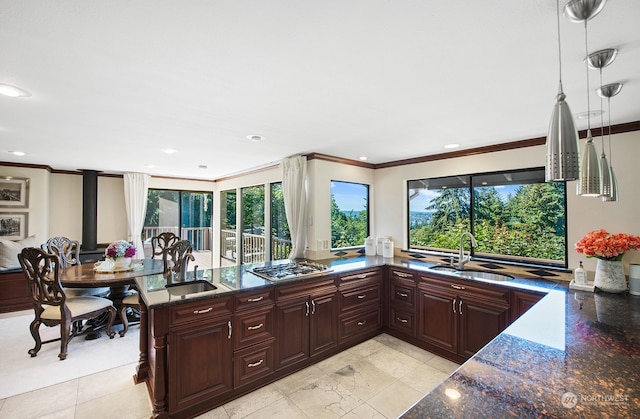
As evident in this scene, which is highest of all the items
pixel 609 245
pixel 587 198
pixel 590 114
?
pixel 590 114

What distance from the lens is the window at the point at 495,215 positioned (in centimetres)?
293

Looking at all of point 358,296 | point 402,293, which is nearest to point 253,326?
point 358,296

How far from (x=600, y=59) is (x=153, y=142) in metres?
3.70

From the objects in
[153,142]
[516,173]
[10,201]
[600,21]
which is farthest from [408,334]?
[10,201]

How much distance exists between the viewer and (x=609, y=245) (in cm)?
206

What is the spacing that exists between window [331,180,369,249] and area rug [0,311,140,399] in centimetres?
279

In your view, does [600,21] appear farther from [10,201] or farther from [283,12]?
[10,201]

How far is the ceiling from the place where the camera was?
1091mm

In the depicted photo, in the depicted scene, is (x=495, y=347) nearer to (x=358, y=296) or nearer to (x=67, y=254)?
(x=358, y=296)

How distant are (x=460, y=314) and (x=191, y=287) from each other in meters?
2.59

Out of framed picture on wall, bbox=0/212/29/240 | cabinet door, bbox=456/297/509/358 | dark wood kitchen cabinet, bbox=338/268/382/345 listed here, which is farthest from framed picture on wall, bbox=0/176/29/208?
cabinet door, bbox=456/297/509/358

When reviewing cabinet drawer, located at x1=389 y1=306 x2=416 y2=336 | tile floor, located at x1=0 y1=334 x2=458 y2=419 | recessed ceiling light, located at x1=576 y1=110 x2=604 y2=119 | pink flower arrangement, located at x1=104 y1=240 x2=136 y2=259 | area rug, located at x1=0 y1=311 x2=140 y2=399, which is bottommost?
tile floor, located at x1=0 y1=334 x2=458 y2=419

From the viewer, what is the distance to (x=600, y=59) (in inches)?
53.7

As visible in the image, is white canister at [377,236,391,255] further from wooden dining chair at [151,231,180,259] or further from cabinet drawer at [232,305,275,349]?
wooden dining chair at [151,231,180,259]
